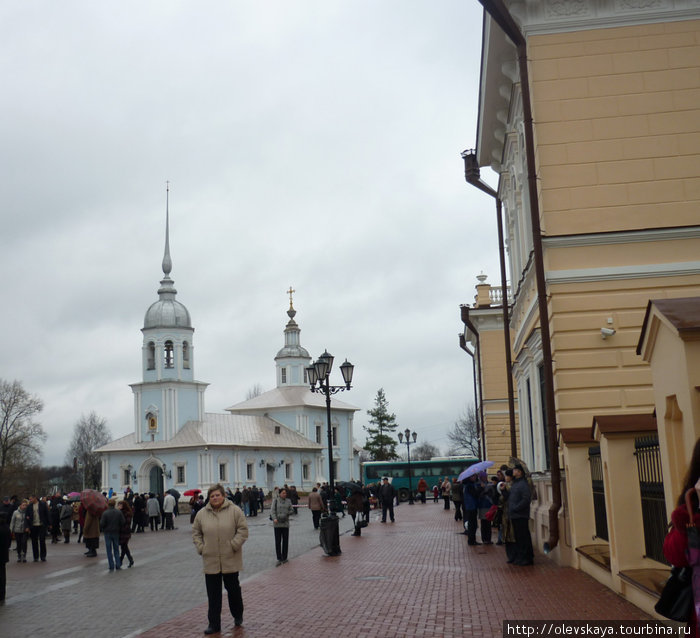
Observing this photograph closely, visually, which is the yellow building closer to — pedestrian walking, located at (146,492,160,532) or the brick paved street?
the brick paved street

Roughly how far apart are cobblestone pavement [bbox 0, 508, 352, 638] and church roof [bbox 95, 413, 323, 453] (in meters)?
45.8

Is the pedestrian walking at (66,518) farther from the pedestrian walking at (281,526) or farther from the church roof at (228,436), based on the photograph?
the church roof at (228,436)

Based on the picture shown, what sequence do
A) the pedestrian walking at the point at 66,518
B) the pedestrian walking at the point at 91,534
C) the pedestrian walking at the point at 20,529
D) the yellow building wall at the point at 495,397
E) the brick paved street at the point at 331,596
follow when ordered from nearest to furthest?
the brick paved street at the point at 331,596 → the pedestrian walking at the point at 20,529 → the pedestrian walking at the point at 91,534 → the pedestrian walking at the point at 66,518 → the yellow building wall at the point at 495,397

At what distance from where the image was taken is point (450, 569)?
46.1ft

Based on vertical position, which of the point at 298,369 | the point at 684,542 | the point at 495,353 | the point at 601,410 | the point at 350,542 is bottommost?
the point at 350,542

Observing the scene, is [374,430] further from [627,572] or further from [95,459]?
[627,572]

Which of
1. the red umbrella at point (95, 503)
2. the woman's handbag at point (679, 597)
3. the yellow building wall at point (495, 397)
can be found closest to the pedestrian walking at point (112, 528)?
the red umbrella at point (95, 503)

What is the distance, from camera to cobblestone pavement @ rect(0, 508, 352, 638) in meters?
10.6

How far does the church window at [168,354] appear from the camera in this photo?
72062mm

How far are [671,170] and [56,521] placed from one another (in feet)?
74.5

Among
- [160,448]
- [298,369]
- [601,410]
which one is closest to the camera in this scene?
[601,410]

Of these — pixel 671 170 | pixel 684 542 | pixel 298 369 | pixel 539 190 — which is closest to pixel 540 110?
pixel 539 190

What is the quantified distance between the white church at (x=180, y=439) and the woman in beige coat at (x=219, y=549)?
58.7 metres

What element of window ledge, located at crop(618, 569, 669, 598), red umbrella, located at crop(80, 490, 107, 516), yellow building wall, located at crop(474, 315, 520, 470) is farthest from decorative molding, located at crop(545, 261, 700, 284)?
yellow building wall, located at crop(474, 315, 520, 470)
